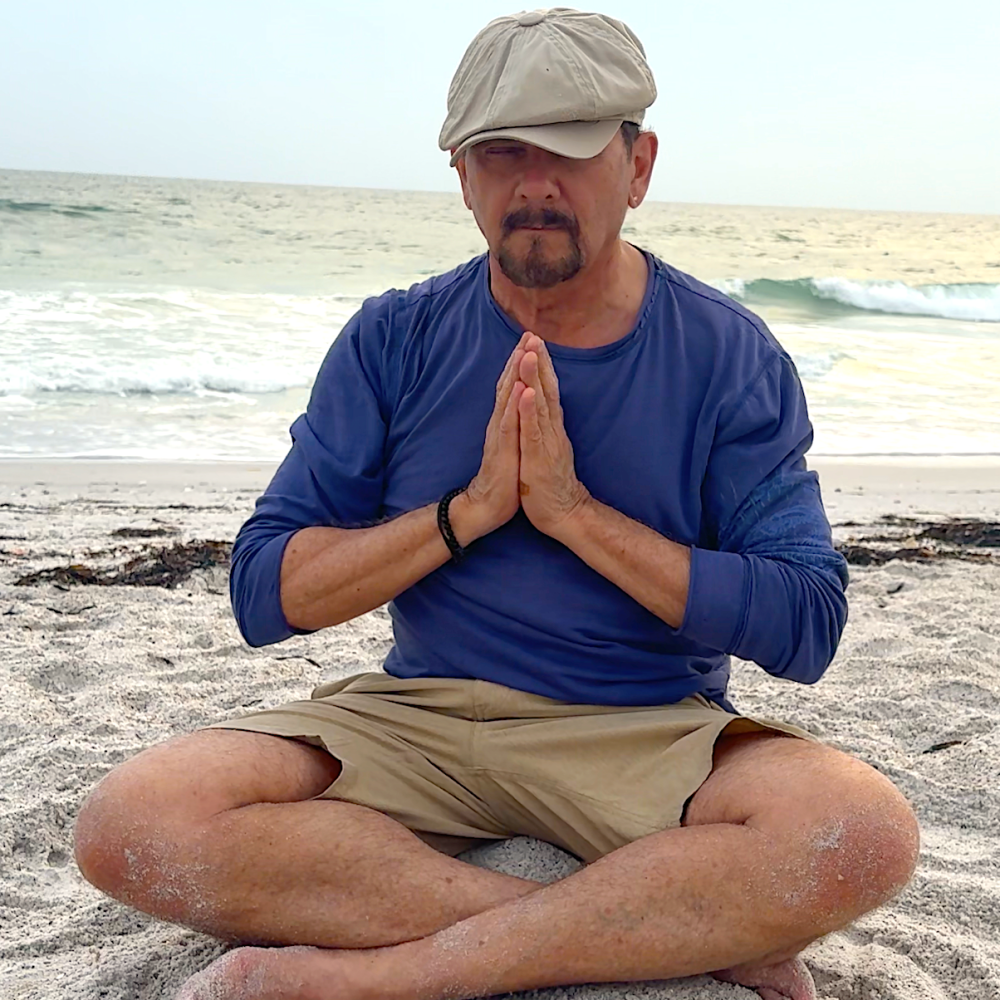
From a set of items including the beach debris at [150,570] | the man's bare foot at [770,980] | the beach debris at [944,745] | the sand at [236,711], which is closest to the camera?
the man's bare foot at [770,980]

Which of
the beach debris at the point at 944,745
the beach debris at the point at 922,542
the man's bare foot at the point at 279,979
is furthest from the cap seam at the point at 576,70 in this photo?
the beach debris at the point at 922,542

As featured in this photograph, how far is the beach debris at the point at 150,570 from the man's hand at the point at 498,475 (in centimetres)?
276

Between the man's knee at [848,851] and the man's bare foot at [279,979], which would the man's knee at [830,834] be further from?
the man's bare foot at [279,979]

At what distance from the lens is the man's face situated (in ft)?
6.98

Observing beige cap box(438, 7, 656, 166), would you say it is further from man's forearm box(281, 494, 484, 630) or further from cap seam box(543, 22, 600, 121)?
man's forearm box(281, 494, 484, 630)

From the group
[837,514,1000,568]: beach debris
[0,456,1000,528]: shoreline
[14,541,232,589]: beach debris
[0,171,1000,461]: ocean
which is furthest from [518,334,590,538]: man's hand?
[0,171,1000,461]: ocean

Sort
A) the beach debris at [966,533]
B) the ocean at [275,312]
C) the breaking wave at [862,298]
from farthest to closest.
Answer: the breaking wave at [862,298] < the ocean at [275,312] < the beach debris at [966,533]

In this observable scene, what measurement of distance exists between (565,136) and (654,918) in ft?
4.28

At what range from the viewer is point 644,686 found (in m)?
2.24

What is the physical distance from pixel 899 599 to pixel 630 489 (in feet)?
8.88

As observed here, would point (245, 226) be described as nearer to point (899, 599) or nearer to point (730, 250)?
point (730, 250)

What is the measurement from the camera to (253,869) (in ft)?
6.29

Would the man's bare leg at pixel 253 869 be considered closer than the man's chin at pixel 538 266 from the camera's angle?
Yes

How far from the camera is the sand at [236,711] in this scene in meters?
2.19
